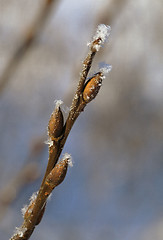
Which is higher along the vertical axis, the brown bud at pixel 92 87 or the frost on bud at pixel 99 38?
the frost on bud at pixel 99 38

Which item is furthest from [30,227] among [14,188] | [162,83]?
[162,83]

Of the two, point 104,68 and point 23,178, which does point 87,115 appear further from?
point 104,68

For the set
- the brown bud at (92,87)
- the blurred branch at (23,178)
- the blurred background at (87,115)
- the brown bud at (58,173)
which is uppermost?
the blurred background at (87,115)

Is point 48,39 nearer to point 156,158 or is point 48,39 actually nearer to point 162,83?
point 162,83

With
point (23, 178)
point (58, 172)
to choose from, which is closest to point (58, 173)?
point (58, 172)

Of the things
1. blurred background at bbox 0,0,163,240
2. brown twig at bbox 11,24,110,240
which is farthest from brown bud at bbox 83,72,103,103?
blurred background at bbox 0,0,163,240

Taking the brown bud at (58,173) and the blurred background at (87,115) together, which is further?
the blurred background at (87,115)

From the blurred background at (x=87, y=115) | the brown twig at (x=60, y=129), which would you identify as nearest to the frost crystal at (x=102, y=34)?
the brown twig at (x=60, y=129)

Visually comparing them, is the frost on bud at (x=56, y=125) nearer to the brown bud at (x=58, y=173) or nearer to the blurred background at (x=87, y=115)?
the brown bud at (x=58, y=173)
